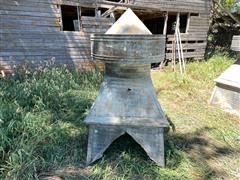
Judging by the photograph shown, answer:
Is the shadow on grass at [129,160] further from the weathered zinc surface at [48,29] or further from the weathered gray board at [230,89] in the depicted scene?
the weathered zinc surface at [48,29]

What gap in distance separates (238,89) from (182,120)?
1.39m

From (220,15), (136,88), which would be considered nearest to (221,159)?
(136,88)

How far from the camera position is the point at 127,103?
316 centimetres

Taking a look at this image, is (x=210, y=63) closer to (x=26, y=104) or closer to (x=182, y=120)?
(x=182, y=120)

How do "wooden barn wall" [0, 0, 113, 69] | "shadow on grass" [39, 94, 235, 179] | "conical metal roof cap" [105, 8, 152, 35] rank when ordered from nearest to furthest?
"conical metal roof cap" [105, 8, 152, 35] → "shadow on grass" [39, 94, 235, 179] → "wooden barn wall" [0, 0, 113, 69]

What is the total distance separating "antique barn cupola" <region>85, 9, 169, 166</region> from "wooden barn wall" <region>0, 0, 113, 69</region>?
16.3ft

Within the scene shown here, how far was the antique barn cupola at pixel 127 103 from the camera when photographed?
3.01 meters

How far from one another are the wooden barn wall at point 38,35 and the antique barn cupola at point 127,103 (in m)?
4.98

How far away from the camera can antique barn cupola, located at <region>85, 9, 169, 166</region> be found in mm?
3006

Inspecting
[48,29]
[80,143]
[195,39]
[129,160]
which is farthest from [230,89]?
[195,39]

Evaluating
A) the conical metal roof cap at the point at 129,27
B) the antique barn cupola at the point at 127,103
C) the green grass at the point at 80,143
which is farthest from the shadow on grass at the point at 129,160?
the conical metal roof cap at the point at 129,27

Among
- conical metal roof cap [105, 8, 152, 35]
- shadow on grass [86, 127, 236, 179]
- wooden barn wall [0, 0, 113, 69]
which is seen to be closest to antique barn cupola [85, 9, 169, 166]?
conical metal roof cap [105, 8, 152, 35]

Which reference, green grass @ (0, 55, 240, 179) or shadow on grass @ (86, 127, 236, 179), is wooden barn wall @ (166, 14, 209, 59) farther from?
shadow on grass @ (86, 127, 236, 179)

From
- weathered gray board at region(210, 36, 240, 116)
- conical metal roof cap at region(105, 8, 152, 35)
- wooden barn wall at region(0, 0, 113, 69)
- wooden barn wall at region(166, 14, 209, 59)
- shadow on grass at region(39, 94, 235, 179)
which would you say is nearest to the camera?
conical metal roof cap at region(105, 8, 152, 35)
